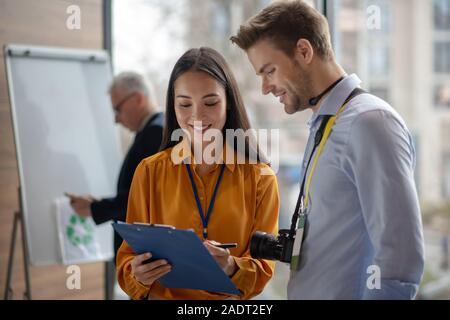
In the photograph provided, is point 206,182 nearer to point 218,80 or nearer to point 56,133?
point 218,80

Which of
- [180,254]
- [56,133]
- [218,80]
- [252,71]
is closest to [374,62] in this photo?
[252,71]

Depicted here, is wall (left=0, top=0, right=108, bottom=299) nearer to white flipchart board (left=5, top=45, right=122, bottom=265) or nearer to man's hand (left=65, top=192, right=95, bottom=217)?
white flipchart board (left=5, top=45, right=122, bottom=265)

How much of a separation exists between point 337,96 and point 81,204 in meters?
1.75

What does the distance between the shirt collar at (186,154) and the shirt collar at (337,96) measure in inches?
10.9

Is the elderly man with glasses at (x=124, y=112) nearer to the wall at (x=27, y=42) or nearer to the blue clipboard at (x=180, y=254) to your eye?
the wall at (x=27, y=42)

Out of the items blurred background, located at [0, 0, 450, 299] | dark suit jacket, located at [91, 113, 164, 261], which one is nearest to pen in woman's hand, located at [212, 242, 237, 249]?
dark suit jacket, located at [91, 113, 164, 261]

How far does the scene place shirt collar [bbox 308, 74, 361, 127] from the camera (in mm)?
1438

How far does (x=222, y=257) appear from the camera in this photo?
1.47 m

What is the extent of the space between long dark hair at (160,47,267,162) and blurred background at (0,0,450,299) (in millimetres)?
943

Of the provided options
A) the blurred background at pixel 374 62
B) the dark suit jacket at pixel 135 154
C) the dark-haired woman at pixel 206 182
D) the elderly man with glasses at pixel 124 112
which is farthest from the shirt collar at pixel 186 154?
the blurred background at pixel 374 62

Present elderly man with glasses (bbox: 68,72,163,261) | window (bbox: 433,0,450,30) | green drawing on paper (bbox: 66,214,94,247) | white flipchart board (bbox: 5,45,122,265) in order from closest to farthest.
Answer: elderly man with glasses (bbox: 68,72,163,261)
white flipchart board (bbox: 5,45,122,265)
green drawing on paper (bbox: 66,214,94,247)
window (bbox: 433,0,450,30)

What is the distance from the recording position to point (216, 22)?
3908 mm
